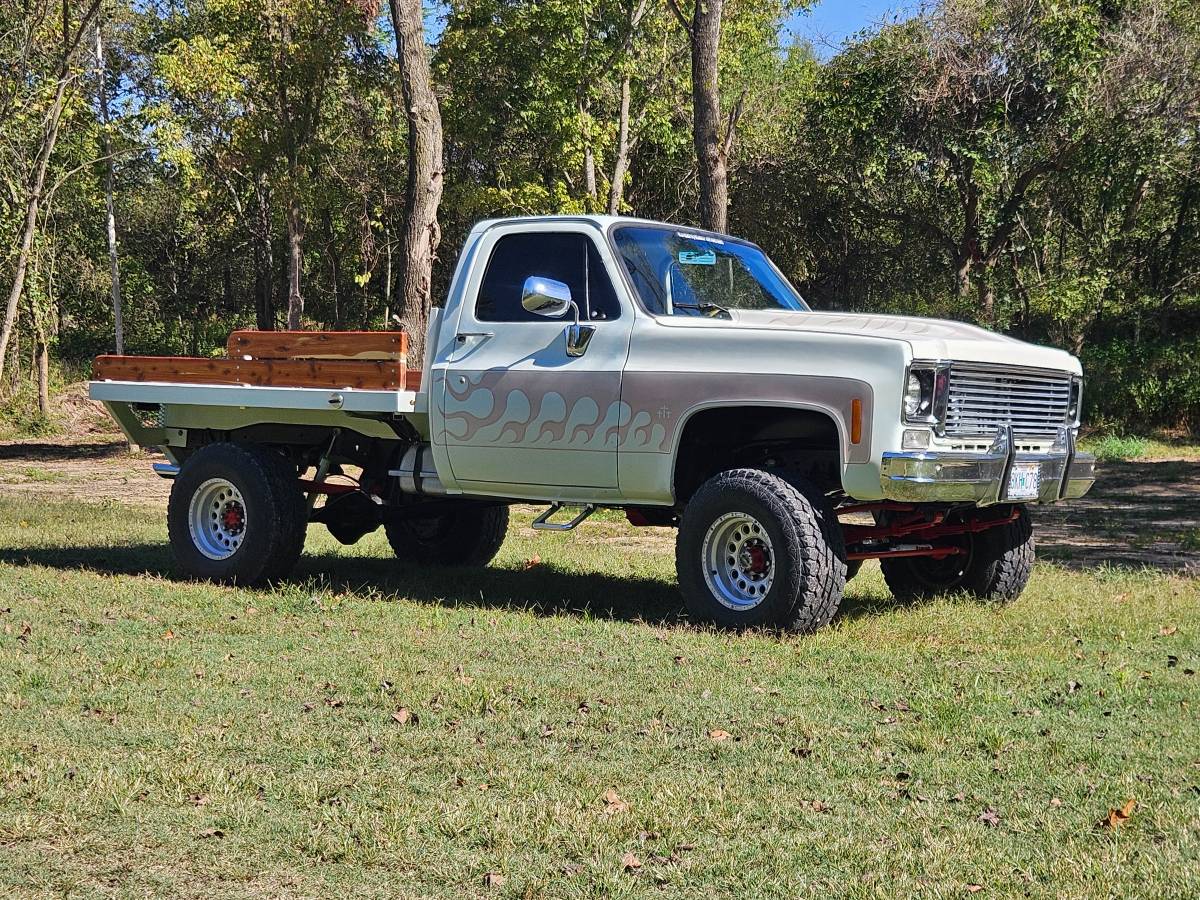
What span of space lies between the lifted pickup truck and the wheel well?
0.01 metres

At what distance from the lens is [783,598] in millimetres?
7398

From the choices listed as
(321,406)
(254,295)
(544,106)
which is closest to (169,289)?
(254,295)

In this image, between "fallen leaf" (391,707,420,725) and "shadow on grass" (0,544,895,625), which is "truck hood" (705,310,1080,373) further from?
"fallen leaf" (391,707,420,725)

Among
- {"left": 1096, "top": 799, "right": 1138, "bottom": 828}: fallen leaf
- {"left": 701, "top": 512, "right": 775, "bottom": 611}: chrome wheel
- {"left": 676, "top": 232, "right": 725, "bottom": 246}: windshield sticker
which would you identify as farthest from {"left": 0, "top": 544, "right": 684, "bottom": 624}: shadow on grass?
{"left": 1096, "top": 799, "right": 1138, "bottom": 828}: fallen leaf

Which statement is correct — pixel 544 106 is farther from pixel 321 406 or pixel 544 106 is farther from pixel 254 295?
pixel 254 295

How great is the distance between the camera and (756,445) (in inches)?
323

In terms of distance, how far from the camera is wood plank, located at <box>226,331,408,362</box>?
8977 millimetres

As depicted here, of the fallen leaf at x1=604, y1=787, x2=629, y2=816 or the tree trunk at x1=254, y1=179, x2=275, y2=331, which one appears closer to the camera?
the fallen leaf at x1=604, y1=787, x2=629, y2=816

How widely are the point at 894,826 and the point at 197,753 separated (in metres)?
2.48

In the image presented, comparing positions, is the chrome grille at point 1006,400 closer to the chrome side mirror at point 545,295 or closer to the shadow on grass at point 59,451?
the chrome side mirror at point 545,295

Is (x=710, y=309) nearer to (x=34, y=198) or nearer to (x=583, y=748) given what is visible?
(x=583, y=748)

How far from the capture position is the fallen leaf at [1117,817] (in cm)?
442

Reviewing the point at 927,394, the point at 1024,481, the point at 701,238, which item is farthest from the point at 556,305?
the point at 1024,481

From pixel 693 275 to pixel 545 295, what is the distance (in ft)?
3.56
